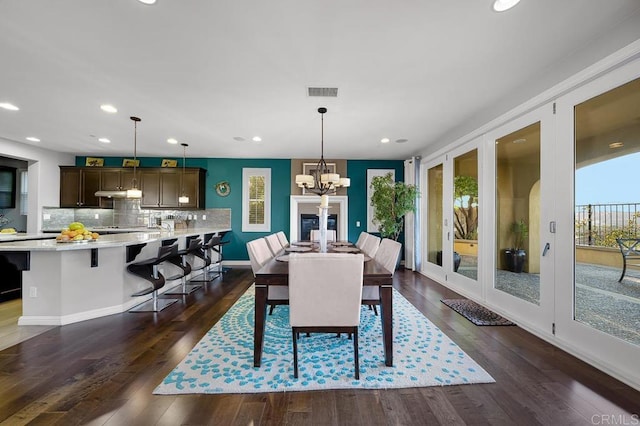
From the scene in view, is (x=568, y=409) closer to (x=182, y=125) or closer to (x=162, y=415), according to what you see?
(x=162, y=415)

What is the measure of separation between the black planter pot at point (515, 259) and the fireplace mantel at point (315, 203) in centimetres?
366

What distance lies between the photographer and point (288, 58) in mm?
2467

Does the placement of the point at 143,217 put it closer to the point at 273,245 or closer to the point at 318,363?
the point at 273,245

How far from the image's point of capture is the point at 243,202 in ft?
21.7

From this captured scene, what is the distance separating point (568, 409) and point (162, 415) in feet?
8.14

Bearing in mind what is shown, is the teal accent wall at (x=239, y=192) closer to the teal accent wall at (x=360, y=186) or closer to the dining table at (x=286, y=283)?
the teal accent wall at (x=360, y=186)

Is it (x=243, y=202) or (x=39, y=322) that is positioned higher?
(x=243, y=202)

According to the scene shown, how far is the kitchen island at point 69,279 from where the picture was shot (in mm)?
2947

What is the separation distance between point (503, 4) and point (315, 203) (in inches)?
202

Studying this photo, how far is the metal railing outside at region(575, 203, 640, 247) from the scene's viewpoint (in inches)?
80.6

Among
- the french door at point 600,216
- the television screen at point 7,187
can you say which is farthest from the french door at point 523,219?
the television screen at point 7,187

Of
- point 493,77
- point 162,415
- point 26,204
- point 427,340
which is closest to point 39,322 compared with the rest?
point 162,415

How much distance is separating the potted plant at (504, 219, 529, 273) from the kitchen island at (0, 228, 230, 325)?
14.9ft

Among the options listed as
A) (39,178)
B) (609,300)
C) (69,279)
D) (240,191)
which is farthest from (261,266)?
(39,178)
